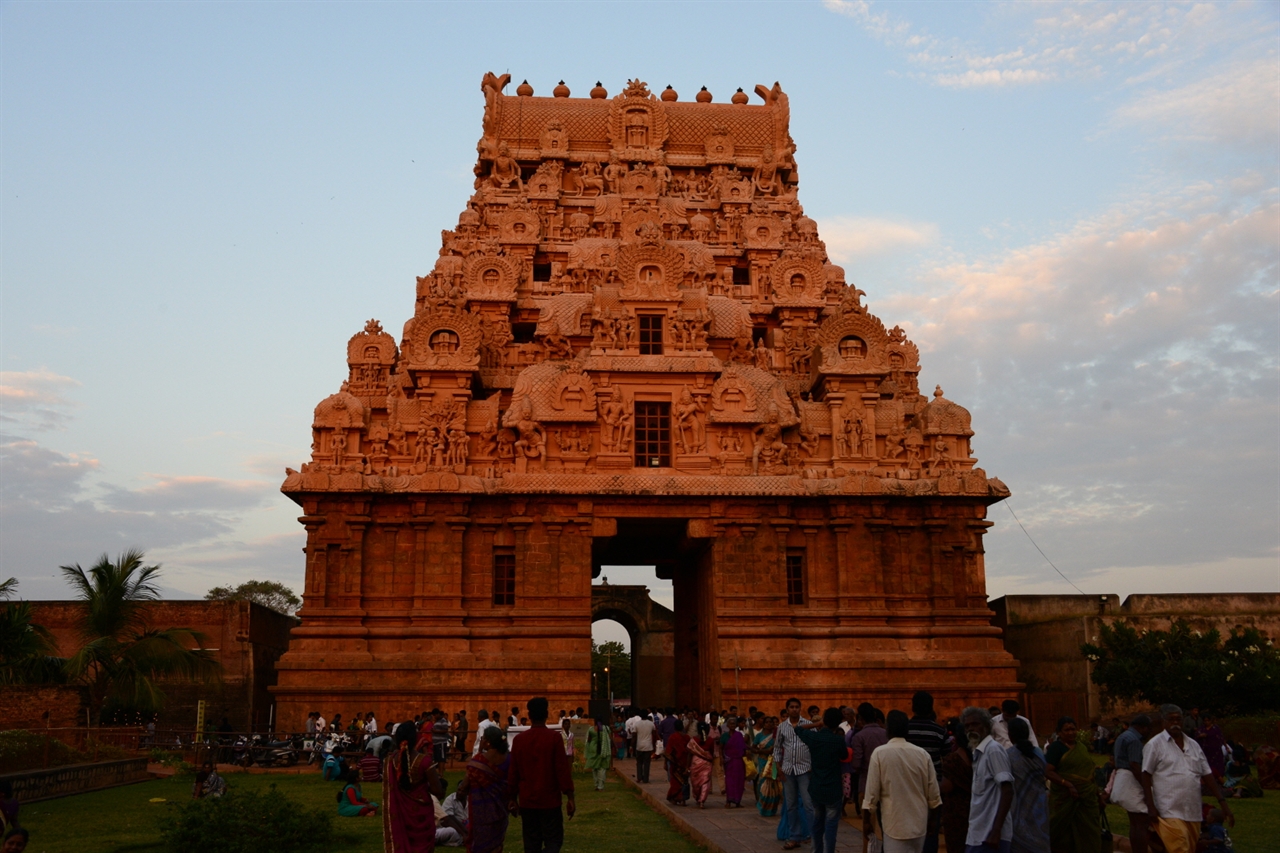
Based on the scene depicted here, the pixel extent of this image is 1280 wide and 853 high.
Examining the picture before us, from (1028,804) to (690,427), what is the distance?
2208 centimetres

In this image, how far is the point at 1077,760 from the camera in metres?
9.86

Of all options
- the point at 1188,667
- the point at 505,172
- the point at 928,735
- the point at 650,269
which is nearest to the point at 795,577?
the point at 650,269

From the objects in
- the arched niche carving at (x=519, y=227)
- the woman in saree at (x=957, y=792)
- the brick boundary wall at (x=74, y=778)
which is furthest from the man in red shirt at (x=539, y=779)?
the arched niche carving at (x=519, y=227)

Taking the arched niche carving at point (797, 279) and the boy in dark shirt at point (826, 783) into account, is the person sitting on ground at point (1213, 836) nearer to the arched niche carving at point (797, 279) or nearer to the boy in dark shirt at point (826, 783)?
the boy in dark shirt at point (826, 783)

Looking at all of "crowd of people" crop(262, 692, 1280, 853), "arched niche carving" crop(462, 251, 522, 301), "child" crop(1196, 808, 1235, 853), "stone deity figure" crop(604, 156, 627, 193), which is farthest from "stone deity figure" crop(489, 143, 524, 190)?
"child" crop(1196, 808, 1235, 853)

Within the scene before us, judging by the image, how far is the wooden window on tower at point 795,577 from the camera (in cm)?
3139

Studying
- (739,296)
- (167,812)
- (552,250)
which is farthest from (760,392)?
(167,812)

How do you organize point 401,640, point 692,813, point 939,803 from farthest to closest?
point 401,640 < point 692,813 < point 939,803

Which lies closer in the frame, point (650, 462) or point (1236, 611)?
point (650, 462)

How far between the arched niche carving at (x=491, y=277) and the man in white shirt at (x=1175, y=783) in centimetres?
2748

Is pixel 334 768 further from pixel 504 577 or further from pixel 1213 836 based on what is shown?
pixel 1213 836

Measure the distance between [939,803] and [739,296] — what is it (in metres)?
28.4

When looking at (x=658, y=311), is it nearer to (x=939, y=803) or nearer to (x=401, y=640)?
(x=401, y=640)

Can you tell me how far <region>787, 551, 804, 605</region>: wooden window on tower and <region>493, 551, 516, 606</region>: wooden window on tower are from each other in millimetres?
7485
